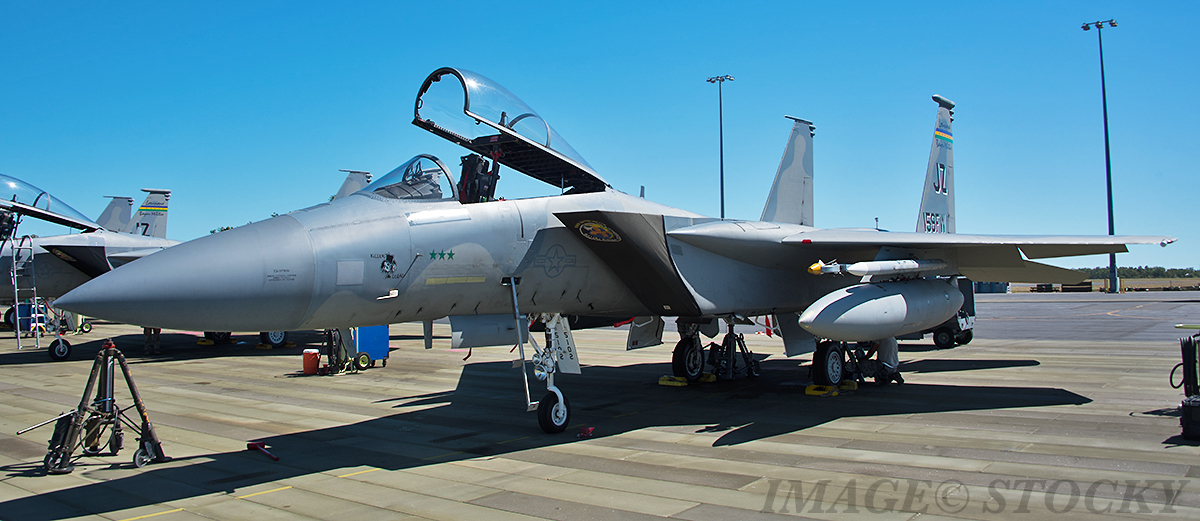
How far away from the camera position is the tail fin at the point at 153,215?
25234mm

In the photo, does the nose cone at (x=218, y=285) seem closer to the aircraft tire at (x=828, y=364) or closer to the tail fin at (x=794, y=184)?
the aircraft tire at (x=828, y=364)

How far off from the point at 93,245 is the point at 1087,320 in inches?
1216

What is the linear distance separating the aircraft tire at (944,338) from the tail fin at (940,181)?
3.78m

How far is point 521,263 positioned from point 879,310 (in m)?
3.87

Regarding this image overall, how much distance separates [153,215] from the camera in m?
25.3

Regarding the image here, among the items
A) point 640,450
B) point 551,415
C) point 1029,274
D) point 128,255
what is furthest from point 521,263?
point 128,255

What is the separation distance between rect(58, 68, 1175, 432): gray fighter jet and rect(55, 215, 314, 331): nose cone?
1 centimetres

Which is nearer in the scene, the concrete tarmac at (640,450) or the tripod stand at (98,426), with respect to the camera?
the concrete tarmac at (640,450)

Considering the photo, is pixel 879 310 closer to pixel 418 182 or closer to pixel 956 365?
pixel 418 182

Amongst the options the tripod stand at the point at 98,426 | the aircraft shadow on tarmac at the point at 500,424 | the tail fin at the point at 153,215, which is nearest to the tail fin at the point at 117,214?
the tail fin at the point at 153,215

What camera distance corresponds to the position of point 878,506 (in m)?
4.61

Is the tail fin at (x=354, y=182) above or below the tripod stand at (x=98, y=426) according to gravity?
above

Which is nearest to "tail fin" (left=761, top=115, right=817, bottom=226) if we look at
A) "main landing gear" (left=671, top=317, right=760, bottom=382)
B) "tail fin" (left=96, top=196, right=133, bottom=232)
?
"main landing gear" (left=671, top=317, right=760, bottom=382)

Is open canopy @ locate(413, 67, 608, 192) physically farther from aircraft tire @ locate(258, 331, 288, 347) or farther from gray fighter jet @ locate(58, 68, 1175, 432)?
aircraft tire @ locate(258, 331, 288, 347)
